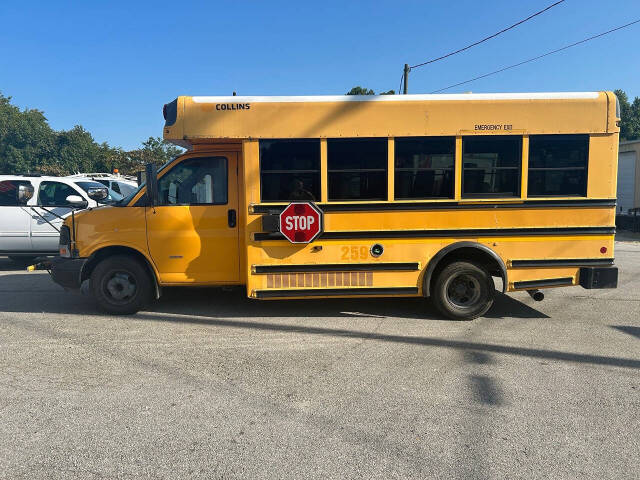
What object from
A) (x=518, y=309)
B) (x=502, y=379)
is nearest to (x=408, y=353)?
(x=502, y=379)

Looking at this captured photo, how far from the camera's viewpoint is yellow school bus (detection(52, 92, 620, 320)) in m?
5.44

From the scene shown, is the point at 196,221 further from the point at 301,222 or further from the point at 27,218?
the point at 27,218

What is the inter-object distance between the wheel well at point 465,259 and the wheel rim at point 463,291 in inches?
9.0

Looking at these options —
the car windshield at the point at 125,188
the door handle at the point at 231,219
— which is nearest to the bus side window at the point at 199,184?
the door handle at the point at 231,219

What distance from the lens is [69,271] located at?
5.87 metres

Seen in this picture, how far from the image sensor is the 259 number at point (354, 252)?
18.5 ft

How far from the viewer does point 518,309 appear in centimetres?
641

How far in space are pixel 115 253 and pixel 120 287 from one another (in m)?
0.46

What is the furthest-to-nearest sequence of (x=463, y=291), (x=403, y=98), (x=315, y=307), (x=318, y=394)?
(x=315, y=307) → (x=463, y=291) → (x=403, y=98) → (x=318, y=394)

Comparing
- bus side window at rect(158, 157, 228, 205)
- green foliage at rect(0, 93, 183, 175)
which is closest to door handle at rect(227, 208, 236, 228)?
bus side window at rect(158, 157, 228, 205)

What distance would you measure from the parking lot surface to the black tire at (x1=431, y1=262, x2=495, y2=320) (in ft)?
0.57

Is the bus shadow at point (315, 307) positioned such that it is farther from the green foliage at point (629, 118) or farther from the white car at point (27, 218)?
the green foliage at point (629, 118)

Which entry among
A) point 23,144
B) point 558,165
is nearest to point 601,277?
point 558,165

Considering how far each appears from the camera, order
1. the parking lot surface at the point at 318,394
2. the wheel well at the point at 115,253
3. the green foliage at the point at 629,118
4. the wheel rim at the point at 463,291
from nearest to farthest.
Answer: the parking lot surface at the point at 318,394 → the wheel rim at the point at 463,291 → the wheel well at the point at 115,253 → the green foliage at the point at 629,118
